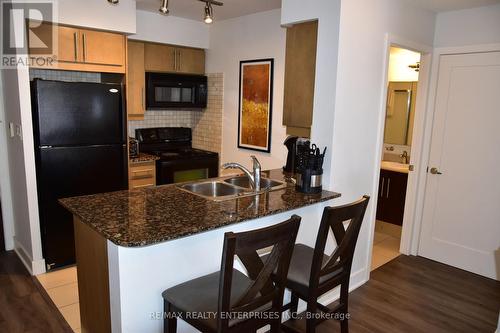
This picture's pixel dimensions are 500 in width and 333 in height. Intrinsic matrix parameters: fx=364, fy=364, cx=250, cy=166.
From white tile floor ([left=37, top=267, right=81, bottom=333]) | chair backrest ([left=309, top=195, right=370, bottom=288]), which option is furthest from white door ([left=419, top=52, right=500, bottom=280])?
white tile floor ([left=37, top=267, right=81, bottom=333])

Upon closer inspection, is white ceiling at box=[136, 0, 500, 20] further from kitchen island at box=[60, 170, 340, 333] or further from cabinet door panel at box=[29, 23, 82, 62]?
kitchen island at box=[60, 170, 340, 333]

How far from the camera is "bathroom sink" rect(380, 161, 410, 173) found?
13.5 ft

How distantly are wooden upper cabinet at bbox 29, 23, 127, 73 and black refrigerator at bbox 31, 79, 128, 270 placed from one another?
1.14ft

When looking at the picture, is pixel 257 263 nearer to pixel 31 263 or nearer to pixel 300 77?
pixel 300 77

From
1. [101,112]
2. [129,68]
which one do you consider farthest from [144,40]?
[101,112]

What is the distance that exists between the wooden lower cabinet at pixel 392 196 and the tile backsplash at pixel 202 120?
207cm

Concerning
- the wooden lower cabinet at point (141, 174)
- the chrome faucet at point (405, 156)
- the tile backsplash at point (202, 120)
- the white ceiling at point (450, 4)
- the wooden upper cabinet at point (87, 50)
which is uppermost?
the white ceiling at point (450, 4)

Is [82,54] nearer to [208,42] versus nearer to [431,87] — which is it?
[208,42]

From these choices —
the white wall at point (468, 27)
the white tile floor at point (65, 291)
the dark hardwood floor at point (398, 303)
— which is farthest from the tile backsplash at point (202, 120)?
the white wall at point (468, 27)

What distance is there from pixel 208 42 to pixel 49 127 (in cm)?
232

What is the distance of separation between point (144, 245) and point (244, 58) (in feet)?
10.2

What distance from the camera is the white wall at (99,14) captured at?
3.22 metres

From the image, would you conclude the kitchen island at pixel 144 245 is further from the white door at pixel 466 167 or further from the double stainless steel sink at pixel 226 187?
the white door at pixel 466 167

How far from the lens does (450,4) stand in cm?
316
